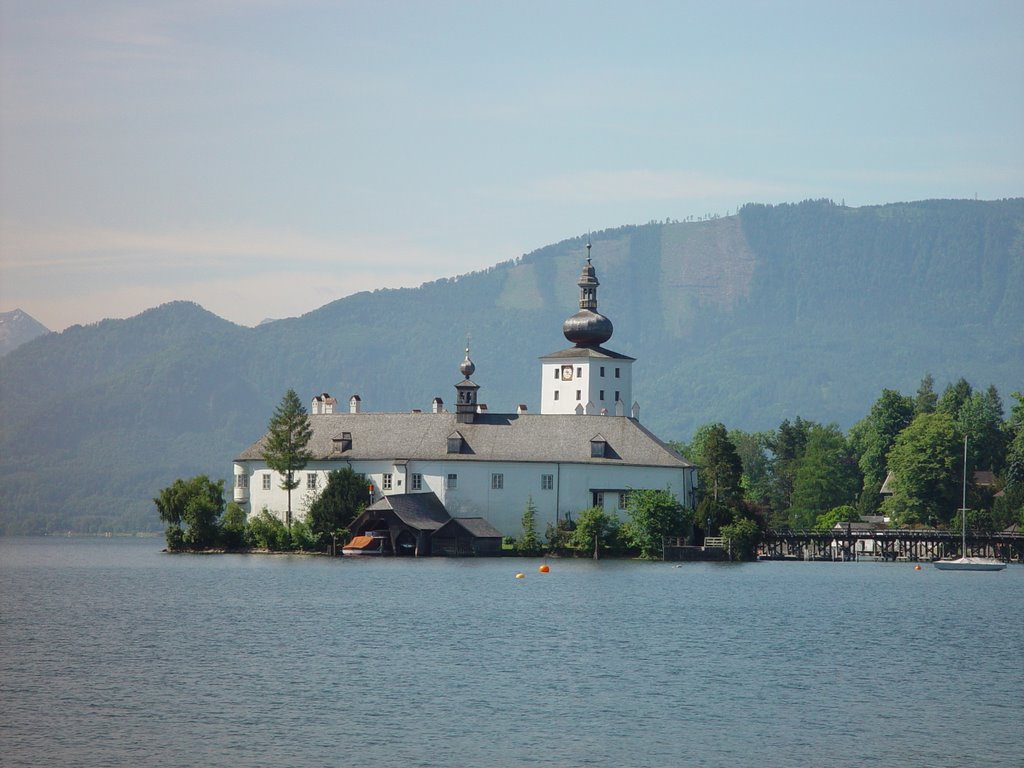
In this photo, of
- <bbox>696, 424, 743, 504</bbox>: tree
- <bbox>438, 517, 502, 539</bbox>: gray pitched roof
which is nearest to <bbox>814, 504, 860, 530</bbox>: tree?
<bbox>696, 424, 743, 504</bbox>: tree

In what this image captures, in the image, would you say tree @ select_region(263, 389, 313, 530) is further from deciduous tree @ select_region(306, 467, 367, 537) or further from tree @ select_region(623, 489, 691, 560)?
tree @ select_region(623, 489, 691, 560)

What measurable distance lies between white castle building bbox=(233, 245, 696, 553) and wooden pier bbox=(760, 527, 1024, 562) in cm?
1146

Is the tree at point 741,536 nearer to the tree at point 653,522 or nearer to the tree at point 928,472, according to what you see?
the tree at point 653,522

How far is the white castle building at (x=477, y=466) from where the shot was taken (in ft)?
333

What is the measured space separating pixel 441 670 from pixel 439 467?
194 ft

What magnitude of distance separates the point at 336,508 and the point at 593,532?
1534cm

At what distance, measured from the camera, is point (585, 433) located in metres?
104

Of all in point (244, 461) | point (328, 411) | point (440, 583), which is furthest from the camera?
point (328, 411)

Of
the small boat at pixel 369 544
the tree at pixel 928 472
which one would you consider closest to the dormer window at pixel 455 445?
the small boat at pixel 369 544

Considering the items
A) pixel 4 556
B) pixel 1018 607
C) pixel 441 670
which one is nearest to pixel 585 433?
pixel 1018 607

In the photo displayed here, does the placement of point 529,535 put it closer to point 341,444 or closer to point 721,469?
point 341,444

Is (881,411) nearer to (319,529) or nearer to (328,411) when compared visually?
(328,411)

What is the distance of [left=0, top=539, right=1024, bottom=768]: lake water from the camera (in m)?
33.1

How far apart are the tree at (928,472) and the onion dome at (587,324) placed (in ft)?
78.0
